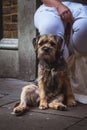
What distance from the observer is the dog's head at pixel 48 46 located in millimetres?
6348

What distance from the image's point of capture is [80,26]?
258 inches

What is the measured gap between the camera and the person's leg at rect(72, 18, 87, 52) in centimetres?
654

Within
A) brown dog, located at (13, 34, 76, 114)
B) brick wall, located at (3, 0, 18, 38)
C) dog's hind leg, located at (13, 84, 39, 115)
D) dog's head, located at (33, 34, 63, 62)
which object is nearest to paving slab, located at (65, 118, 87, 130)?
brown dog, located at (13, 34, 76, 114)

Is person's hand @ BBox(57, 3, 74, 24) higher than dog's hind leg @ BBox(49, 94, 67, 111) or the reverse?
higher

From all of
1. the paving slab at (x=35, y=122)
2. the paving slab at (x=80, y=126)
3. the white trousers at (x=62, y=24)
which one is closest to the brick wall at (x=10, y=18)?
the white trousers at (x=62, y=24)

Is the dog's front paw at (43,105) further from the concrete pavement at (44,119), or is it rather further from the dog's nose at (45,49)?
the dog's nose at (45,49)

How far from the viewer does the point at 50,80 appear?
257 inches

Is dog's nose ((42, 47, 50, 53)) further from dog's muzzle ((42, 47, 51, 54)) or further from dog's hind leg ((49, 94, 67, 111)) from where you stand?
dog's hind leg ((49, 94, 67, 111))

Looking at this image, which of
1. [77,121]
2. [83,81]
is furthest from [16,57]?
[77,121]

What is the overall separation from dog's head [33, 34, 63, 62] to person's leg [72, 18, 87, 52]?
287 millimetres

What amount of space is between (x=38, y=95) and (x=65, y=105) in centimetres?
40

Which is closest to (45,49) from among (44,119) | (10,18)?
(44,119)

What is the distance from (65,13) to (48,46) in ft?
1.70

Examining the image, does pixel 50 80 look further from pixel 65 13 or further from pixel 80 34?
pixel 65 13
